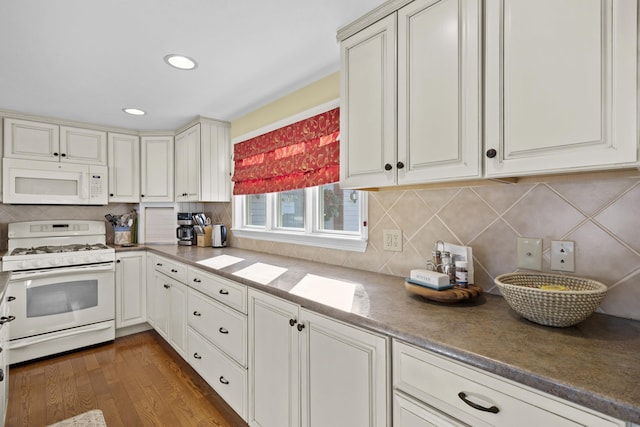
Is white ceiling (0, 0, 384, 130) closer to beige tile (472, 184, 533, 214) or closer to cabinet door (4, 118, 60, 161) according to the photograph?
cabinet door (4, 118, 60, 161)

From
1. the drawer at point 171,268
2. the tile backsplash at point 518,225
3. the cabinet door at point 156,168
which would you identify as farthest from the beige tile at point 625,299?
the cabinet door at point 156,168

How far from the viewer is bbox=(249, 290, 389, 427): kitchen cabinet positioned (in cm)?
109

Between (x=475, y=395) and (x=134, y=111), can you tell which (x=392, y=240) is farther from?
(x=134, y=111)

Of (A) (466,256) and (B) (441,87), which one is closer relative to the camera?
(B) (441,87)

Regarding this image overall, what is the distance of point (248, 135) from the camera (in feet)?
9.29

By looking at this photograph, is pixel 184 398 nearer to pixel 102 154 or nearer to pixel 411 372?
pixel 411 372

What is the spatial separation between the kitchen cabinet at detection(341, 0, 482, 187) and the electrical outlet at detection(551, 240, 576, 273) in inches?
17.1

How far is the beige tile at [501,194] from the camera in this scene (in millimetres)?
1270

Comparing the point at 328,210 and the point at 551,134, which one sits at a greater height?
the point at 551,134

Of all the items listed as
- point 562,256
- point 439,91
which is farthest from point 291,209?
point 562,256

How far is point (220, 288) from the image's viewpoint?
1.95 meters

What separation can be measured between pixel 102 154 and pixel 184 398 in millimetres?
2596

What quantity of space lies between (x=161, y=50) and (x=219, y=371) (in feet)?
6.43

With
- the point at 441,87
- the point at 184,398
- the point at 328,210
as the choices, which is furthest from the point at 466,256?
the point at 184,398
